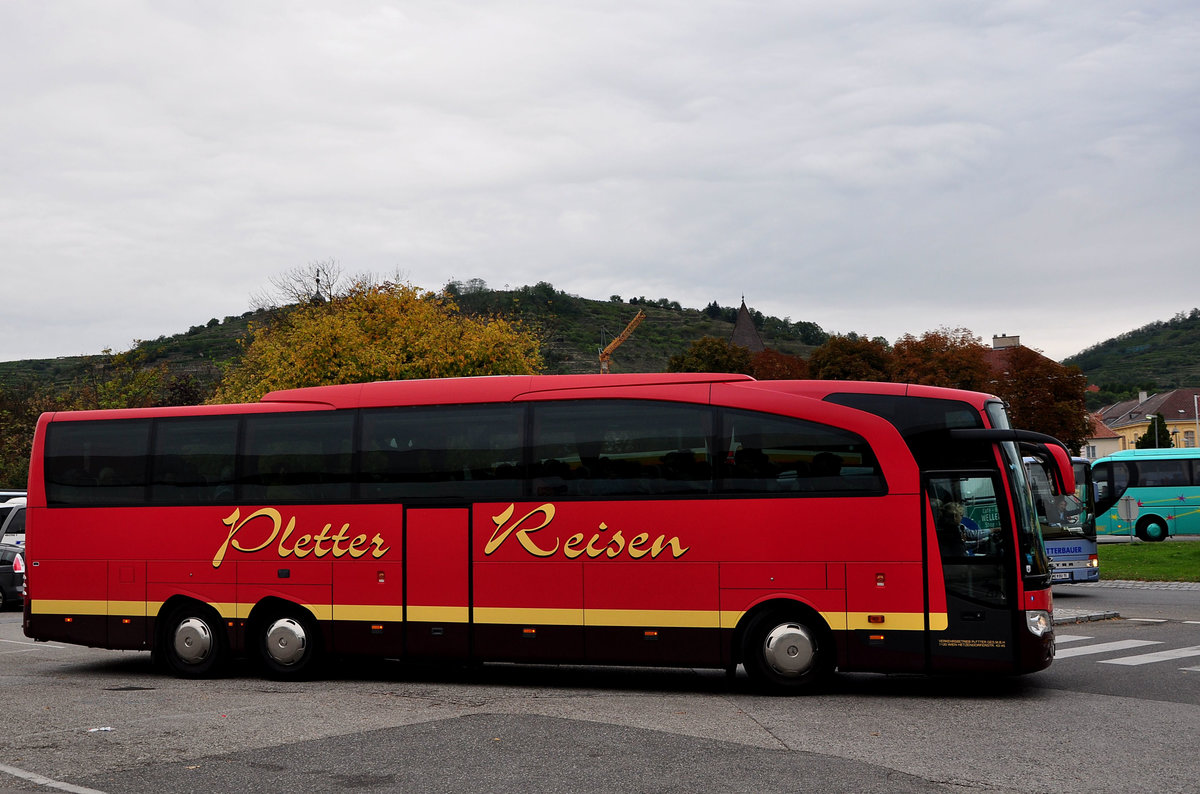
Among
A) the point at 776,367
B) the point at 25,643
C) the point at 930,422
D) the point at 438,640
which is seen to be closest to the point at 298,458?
the point at 438,640

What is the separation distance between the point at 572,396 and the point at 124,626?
6.27 m

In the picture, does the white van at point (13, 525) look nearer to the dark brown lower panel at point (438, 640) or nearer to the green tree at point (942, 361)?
the dark brown lower panel at point (438, 640)

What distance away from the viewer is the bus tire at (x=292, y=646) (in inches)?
519

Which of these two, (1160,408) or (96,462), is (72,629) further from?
(1160,408)

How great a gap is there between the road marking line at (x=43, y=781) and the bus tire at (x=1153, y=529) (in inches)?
1625

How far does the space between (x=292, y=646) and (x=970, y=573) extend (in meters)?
7.50

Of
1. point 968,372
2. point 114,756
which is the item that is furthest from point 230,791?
point 968,372

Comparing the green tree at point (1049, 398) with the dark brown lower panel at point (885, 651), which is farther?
the green tree at point (1049, 398)

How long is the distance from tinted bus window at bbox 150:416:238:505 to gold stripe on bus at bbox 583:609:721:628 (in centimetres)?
458

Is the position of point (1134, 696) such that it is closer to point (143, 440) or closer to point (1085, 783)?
point (1085, 783)

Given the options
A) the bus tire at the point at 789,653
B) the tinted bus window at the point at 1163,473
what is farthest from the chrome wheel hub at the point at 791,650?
the tinted bus window at the point at 1163,473

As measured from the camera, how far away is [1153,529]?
41.8 metres

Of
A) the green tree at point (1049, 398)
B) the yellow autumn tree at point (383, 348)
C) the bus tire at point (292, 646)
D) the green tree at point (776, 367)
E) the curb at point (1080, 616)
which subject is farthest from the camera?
the green tree at point (776, 367)

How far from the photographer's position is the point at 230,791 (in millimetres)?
7492
